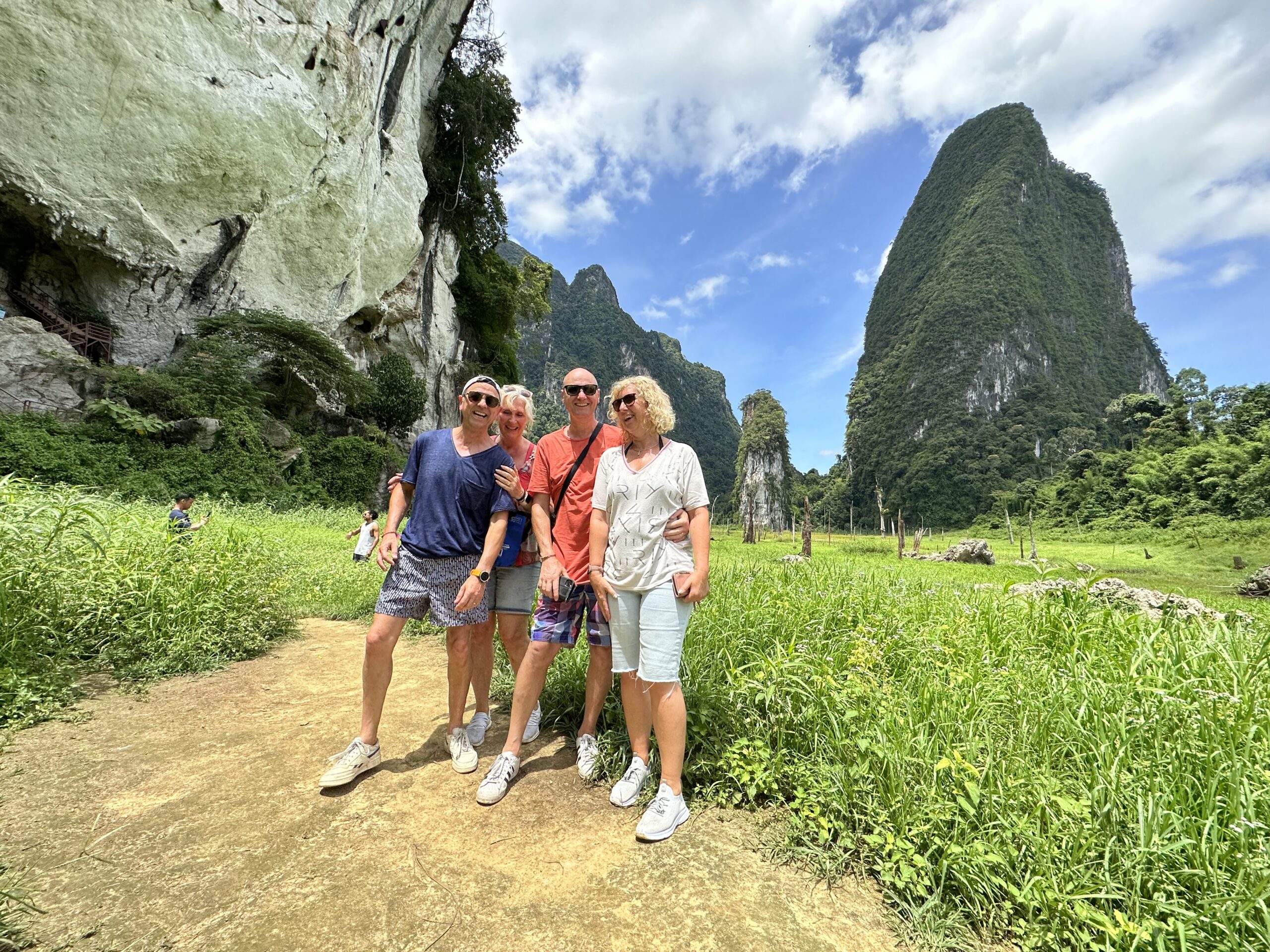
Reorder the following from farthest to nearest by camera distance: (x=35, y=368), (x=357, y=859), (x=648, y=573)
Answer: (x=35, y=368) < (x=648, y=573) < (x=357, y=859)

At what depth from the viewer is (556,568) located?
2.28 m

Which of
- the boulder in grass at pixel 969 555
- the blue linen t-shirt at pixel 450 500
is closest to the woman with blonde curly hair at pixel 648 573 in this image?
the blue linen t-shirt at pixel 450 500

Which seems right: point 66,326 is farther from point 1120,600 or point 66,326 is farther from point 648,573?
point 1120,600

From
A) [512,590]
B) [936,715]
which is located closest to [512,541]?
[512,590]

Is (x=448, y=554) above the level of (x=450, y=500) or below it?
below

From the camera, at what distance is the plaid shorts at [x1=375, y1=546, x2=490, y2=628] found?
90.9 inches

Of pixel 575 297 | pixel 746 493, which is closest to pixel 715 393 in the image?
pixel 575 297

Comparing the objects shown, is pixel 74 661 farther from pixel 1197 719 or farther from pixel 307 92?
pixel 307 92

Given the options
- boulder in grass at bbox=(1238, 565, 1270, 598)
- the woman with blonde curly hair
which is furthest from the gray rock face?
boulder in grass at bbox=(1238, 565, 1270, 598)

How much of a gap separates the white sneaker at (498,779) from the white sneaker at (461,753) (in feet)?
0.34

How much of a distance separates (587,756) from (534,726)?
1.44 feet

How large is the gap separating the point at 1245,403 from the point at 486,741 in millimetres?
57573

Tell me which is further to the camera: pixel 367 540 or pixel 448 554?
pixel 367 540

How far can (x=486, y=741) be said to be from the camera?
8.62 feet
